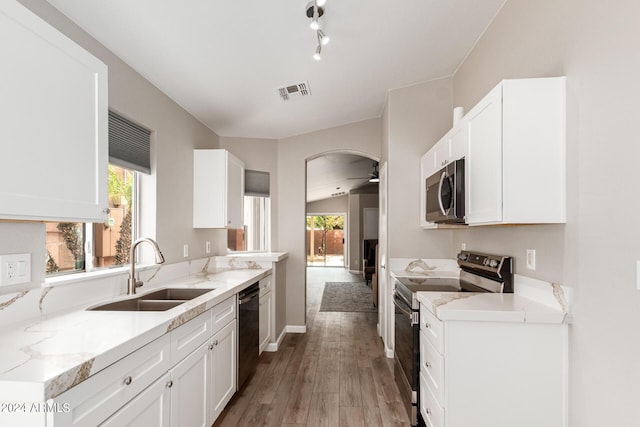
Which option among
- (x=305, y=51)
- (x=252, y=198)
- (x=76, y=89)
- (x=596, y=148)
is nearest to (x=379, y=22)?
(x=305, y=51)

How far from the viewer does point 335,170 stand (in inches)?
295

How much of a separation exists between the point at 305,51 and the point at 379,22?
0.54 metres

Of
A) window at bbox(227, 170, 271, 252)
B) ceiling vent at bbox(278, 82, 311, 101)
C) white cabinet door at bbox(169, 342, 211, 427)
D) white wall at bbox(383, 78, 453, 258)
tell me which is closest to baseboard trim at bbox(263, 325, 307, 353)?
window at bbox(227, 170, 271, 252)

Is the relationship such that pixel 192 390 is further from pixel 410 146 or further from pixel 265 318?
pixel 410 146

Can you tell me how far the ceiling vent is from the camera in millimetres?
2982

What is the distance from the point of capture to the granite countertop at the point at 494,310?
1626 mm

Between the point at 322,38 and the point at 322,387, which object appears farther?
the point at 322,387

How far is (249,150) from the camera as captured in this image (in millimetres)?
4254

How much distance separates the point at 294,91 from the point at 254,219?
1.96m

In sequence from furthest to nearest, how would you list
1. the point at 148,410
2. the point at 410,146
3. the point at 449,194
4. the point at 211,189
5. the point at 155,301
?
the point at 410,146 → the point at 211,189 → the point at 449,194 → the point at 155,301 → the point at 148,410

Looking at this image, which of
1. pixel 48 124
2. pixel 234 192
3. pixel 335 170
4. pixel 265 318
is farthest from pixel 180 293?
pixel 335 170

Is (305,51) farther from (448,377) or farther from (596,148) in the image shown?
(448,377)

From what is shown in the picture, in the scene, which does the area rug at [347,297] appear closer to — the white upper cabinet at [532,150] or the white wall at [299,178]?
the white wall at [299,178]

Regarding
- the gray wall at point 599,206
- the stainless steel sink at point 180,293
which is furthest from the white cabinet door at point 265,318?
the gray wall at point 599,206
